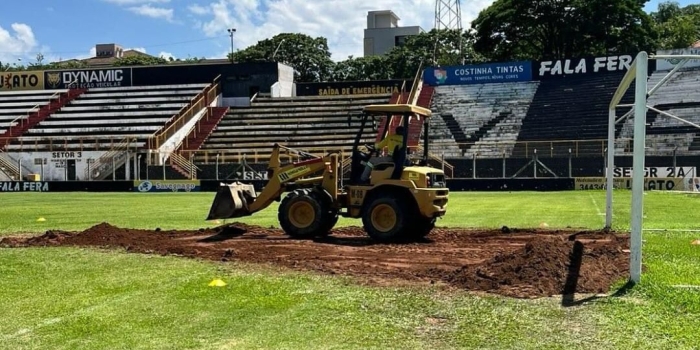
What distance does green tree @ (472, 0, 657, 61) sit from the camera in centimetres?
5759

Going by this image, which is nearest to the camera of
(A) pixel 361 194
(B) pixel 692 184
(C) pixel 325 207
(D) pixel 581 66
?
(A) pixel 361 194

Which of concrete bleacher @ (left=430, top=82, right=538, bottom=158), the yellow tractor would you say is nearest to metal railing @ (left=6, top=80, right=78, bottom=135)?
concrete bleacher @ (left=430, top=82, right=538, bottom=158)

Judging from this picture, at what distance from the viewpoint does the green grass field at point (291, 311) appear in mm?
5410

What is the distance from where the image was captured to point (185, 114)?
4819 centimetres

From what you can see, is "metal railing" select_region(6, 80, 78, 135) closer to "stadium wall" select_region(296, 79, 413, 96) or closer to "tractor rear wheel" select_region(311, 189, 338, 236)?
"stadium wall" select_region(296, 79, 413, 96)

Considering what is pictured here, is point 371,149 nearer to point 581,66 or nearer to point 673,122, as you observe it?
point 673,122

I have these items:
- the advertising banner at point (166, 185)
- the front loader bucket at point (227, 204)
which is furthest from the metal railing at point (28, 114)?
the front loader bucket at point (227, 204)

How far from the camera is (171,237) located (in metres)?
12.5

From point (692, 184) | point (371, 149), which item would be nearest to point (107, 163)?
point (692, 184)

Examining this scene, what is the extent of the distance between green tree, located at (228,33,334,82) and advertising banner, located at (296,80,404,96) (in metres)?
29.6

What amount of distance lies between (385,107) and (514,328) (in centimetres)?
666

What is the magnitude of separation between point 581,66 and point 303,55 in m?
45.3

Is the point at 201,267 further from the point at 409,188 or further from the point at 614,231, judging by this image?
the point at 614,231

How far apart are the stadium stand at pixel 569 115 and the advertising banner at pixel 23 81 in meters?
41.4
